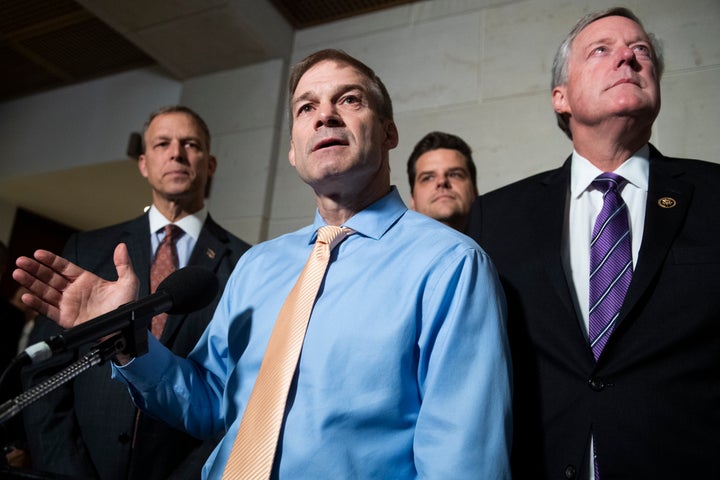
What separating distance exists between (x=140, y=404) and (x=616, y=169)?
121cm

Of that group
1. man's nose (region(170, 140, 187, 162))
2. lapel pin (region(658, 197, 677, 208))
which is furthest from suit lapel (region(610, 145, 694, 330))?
man's nose (region(170, 140, 187, 162))

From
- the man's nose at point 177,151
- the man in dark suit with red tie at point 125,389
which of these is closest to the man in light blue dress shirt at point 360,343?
the man in dark suit with red tie at point 125,389

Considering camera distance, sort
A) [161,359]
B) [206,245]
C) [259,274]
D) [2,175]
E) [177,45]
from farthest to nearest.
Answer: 1. [2,175]
2. [177,45]
3. [206,245]
4. [259,274]
5. [161,359]

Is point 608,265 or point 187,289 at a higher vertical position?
point 608,265

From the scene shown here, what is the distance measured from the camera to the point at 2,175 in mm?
5016

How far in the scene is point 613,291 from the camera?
4.11ft

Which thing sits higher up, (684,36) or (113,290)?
(684,36)

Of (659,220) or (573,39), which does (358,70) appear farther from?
(659,220)

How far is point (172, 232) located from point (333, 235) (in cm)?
108

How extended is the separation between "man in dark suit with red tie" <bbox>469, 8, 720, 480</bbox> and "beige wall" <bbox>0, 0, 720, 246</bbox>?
132cm

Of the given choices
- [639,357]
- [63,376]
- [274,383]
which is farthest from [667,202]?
[63,376]

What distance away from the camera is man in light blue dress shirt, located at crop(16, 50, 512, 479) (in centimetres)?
101

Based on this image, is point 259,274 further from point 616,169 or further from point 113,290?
point 616,169

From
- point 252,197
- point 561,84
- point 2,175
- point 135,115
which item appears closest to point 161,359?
point 561,84
